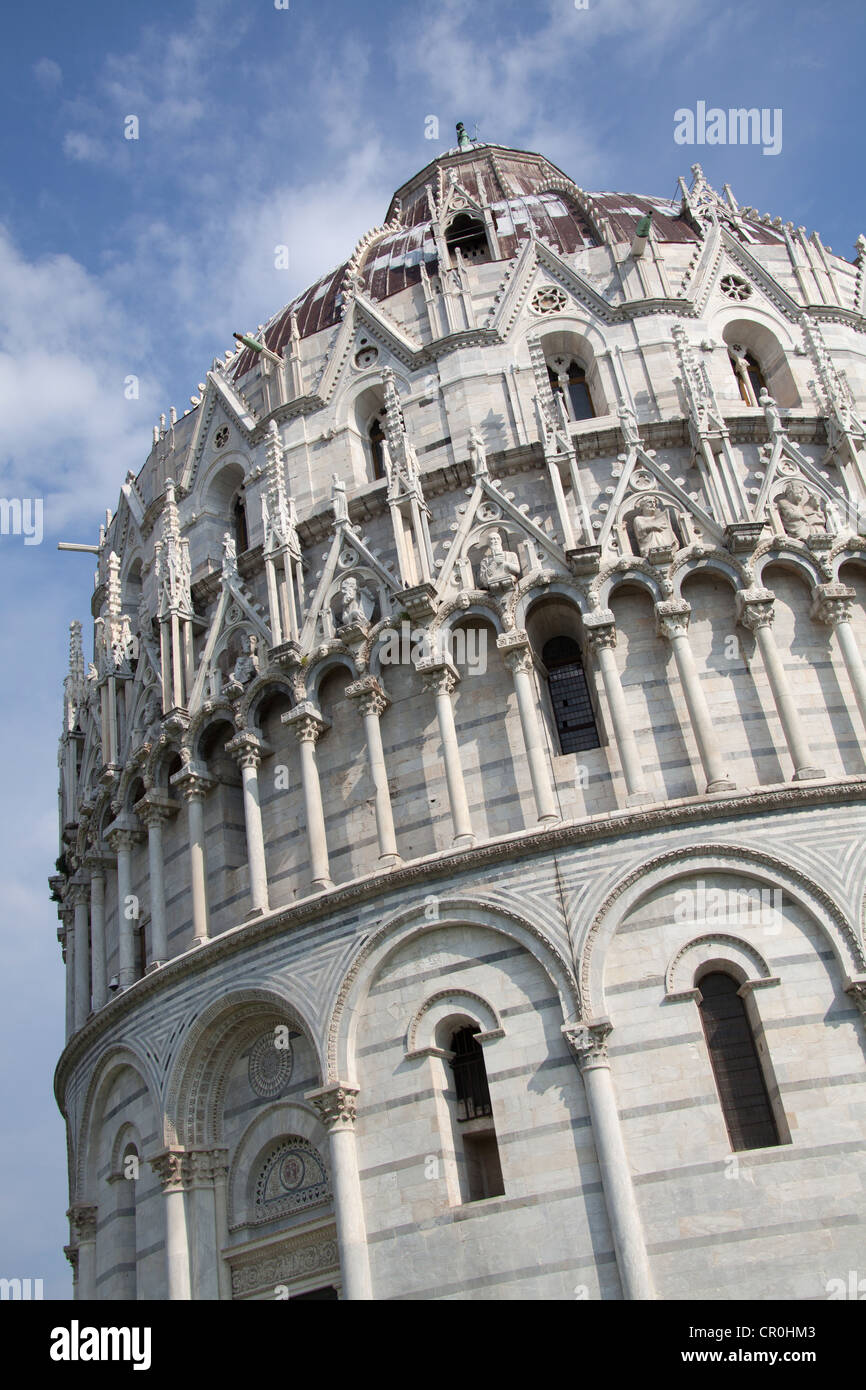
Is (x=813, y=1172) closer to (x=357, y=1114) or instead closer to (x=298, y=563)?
(x=357, y=1114)

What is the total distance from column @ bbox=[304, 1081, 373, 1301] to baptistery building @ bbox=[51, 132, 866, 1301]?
5cm

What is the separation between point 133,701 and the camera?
83.4ft

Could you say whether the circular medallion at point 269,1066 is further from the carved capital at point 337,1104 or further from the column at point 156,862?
the column at point 156,862

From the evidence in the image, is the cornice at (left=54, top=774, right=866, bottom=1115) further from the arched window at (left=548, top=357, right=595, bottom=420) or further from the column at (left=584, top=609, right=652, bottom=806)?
the arched window at (left=548, top=357, right=595, bottom=420)

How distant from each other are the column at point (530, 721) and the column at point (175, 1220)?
7474mm

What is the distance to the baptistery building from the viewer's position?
56.6 ft

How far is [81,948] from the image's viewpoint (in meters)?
26.0

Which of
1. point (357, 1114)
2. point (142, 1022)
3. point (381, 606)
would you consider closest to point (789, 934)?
point (357, 1114)

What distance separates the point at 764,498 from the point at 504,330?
6.05 m

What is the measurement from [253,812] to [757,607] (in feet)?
27.9

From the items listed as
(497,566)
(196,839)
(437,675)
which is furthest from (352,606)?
(196,839)

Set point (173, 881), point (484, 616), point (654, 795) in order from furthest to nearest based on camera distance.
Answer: point (173, 881)
point (484, 616)
point (654, 795)

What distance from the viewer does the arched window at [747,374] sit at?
2494 centimetres

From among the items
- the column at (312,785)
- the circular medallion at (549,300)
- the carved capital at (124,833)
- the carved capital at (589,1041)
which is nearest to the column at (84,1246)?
the carved capital at (124,833)
